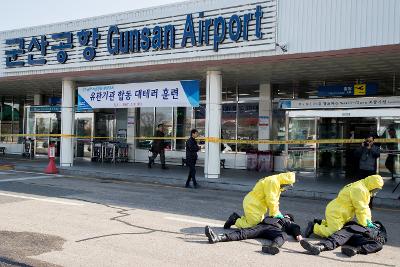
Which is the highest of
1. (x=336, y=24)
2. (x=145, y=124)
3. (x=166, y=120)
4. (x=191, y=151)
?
(x=336, y=24)

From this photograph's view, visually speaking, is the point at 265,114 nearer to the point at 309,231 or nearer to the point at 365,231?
the point at 309,231

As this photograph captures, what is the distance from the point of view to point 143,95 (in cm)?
1577

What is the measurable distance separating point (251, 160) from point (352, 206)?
11.3m

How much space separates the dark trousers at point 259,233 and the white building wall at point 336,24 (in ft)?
21.9

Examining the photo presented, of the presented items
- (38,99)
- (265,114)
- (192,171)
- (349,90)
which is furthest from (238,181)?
(38,99)

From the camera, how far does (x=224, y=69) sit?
14141mm

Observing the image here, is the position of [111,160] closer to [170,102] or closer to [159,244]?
[170,102]

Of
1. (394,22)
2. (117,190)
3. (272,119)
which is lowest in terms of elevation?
(117,190)

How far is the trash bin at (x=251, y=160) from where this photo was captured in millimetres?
17844

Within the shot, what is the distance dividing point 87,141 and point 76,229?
51.8 ft

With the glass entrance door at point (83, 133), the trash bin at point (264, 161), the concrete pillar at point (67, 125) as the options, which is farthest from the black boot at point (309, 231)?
the glass entrance door at point (83, 133)

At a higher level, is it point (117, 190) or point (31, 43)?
point (31, 43)

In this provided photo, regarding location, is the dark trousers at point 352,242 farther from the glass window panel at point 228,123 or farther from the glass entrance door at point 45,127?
the glass entrance door at point 45,127

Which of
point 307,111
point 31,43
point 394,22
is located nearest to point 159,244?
point 394,22
